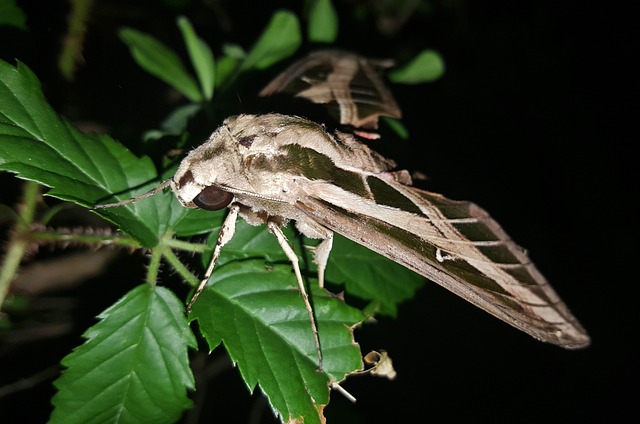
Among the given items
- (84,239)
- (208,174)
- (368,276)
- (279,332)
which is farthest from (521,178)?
(84,239)

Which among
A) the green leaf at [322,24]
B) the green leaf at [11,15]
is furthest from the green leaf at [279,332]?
the green leaf at [322,24]

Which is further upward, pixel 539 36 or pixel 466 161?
pixel 539 36

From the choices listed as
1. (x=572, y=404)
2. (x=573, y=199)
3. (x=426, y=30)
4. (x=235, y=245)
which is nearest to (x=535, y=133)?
(x=573, y=199)

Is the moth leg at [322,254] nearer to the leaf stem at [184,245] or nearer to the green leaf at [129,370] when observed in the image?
the leaf stem at [184,245]

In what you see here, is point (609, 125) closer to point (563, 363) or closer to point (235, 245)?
point (563, 363)

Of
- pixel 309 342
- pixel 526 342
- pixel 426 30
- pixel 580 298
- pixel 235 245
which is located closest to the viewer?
pixel 309 342

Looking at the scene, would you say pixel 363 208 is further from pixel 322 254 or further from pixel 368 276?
pixel 368 276
